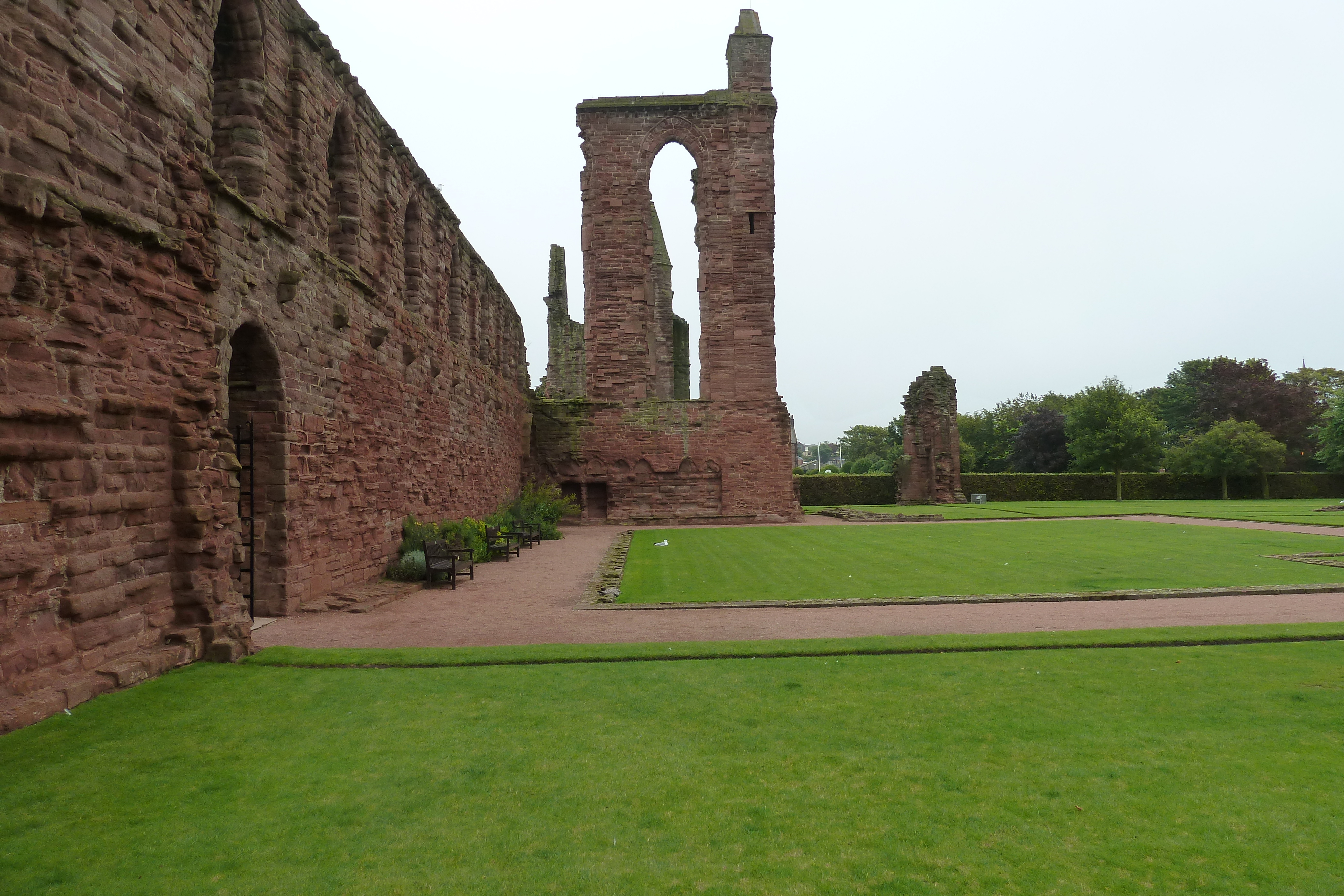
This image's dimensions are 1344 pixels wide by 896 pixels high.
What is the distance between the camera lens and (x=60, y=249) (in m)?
4.72

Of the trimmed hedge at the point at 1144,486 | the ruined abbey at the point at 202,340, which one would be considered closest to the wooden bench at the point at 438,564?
the ruined abbey at the point at 202,340

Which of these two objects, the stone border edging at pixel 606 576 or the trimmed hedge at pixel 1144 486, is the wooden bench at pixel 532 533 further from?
the trimmed hedge at pixel 1144 486

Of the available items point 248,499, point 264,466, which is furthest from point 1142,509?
point 248,499

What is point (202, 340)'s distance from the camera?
6.27 m

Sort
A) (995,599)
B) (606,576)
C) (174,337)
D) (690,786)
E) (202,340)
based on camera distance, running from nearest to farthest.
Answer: (690,786) < (174,337) < (202,340) < (995,599) < (606,576)

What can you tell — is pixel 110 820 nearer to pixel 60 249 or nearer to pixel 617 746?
pixel 617 746

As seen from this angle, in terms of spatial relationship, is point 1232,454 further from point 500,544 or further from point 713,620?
point 713,620

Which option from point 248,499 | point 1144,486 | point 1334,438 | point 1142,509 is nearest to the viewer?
point 248,499

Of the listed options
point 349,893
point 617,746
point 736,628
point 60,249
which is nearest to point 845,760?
point 617,746

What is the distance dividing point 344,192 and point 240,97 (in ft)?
8.65

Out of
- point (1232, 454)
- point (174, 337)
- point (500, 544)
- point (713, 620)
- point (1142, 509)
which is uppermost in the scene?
point (174, 337)

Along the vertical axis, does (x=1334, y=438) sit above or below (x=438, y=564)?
above

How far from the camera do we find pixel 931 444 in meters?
35.9

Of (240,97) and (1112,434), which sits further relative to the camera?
(1112,434)
